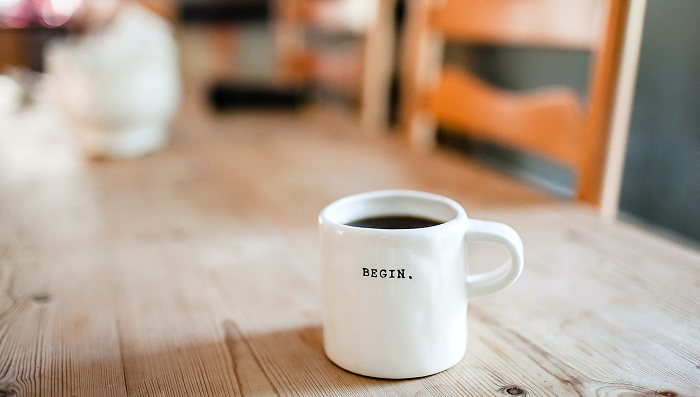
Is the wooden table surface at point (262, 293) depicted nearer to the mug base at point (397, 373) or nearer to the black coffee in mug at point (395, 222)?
the mug base at point (397, 373)

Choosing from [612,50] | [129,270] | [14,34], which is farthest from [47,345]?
[14,34]

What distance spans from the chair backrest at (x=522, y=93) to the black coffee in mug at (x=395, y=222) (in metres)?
0.48

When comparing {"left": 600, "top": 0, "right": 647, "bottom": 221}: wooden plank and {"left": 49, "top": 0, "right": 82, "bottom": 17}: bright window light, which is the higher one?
{"left": 49, "top": 0, "right": 82, "bottom": 17}: bright window light

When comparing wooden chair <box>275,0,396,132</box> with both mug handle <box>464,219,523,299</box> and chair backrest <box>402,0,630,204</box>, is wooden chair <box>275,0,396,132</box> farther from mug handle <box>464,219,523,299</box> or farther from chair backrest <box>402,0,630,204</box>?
mug handle <box>464,219,523,299</box>

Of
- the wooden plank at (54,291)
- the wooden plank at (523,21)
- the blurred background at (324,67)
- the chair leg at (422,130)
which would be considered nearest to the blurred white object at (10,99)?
the blurred background at (324,67)

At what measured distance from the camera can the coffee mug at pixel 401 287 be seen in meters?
0.39

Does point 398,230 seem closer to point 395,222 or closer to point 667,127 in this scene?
point 395,222

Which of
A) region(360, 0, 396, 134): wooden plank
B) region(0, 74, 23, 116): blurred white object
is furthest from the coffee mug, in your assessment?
region(0, 74, 23, 116): blurred white object

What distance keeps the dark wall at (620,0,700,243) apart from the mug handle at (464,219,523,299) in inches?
17.3

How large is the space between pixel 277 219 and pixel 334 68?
111cm

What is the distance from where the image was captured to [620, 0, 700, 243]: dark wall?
713 millimetres

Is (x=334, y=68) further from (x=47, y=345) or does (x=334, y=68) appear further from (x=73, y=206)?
(x=47, y=345)

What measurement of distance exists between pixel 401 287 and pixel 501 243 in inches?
3.3

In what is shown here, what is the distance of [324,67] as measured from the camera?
192cm
